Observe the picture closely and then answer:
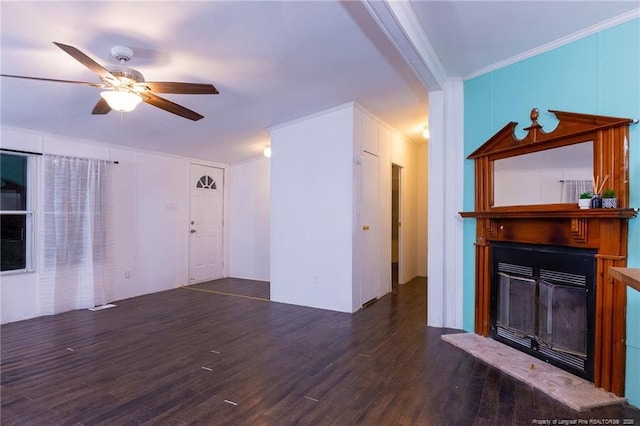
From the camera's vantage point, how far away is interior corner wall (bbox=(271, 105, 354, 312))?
4023mm

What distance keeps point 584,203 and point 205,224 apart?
5457mm

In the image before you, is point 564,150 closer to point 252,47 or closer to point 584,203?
point 584,203

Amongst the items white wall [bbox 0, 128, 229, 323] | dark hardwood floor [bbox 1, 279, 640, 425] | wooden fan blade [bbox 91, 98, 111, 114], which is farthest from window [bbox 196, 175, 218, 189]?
wooden fan blade [bbox 91, 98, 111, 114]

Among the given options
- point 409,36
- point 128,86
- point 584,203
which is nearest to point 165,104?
point 128,86

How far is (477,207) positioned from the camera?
317cm

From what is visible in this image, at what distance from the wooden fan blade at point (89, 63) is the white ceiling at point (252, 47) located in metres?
0.32

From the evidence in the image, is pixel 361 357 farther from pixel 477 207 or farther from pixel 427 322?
pixel 477 207

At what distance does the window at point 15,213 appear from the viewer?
12.2ft

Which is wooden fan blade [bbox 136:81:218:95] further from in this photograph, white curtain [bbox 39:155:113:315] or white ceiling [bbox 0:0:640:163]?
white curtain [bbox 39:155:113:315]

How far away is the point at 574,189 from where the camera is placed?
2.44m

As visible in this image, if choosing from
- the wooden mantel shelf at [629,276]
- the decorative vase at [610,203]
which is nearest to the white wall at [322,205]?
the decorative vase at [610,203]

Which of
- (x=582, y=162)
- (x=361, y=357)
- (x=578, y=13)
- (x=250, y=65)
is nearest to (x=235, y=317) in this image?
(x=361, y=357)

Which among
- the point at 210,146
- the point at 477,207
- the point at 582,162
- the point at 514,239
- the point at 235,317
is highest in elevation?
the point at 210,146

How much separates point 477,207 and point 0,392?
160 inches
